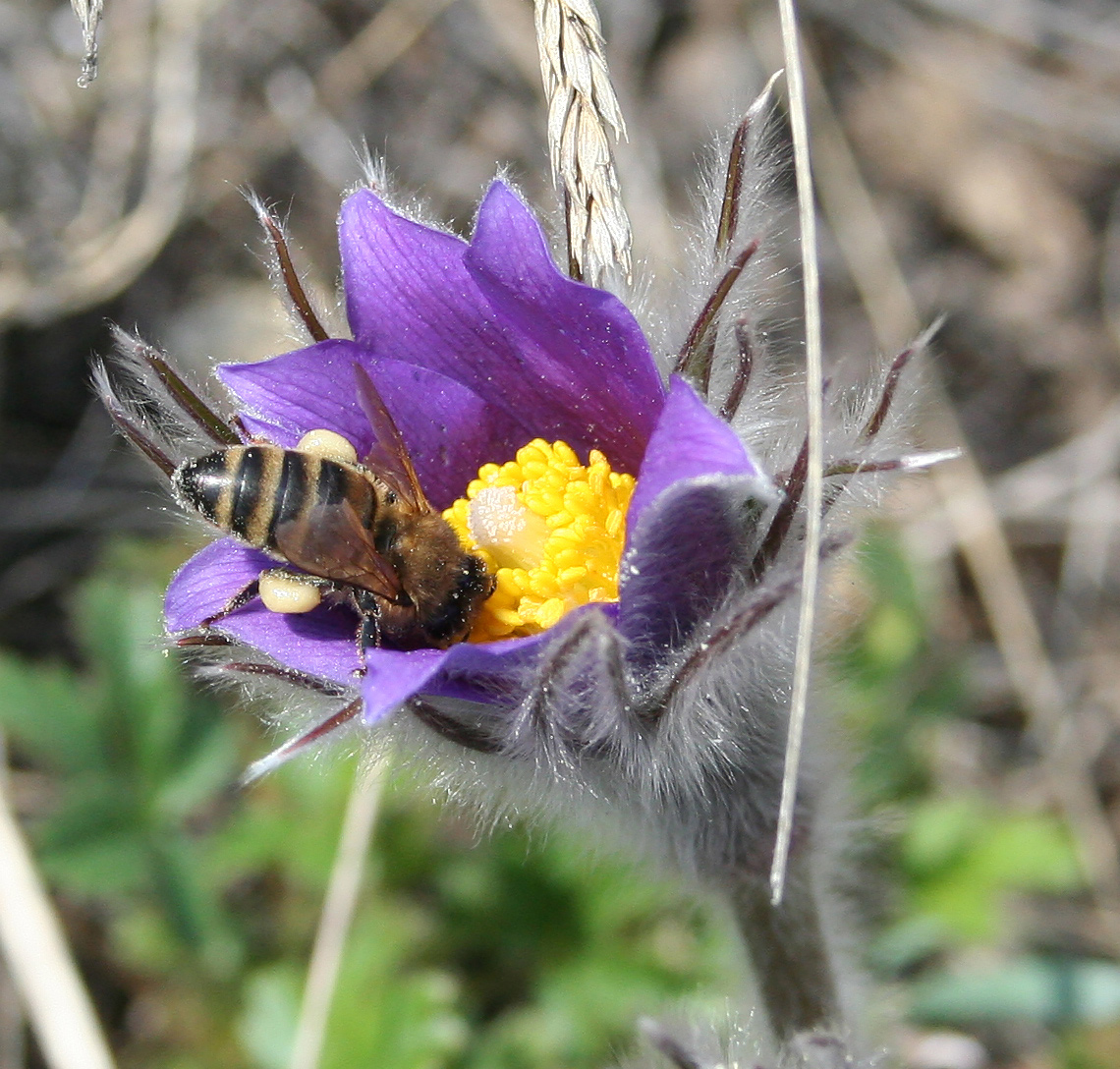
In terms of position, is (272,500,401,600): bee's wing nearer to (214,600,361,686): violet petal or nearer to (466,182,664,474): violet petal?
(214,600,361,686): violet petal

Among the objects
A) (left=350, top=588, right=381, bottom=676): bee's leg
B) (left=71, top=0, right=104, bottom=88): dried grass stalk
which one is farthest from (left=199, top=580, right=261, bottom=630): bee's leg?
(left=71, top=0, right=104, bottom=88): dried grass stalk

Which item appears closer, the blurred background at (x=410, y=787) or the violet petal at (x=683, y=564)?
the violet petal at (x=683, y=564)

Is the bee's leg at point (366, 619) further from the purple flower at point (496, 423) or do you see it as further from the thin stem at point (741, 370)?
the thin stem at point (741, 370)

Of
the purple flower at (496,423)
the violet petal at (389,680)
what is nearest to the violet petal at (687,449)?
the purple flower at (496,423)

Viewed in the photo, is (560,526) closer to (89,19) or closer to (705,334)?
(705,334)

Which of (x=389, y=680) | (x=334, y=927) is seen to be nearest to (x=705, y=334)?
(x=389, y=680)

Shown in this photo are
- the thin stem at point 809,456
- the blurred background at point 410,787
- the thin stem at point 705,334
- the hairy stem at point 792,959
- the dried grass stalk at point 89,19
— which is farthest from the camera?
the blurred background at point 410,787
